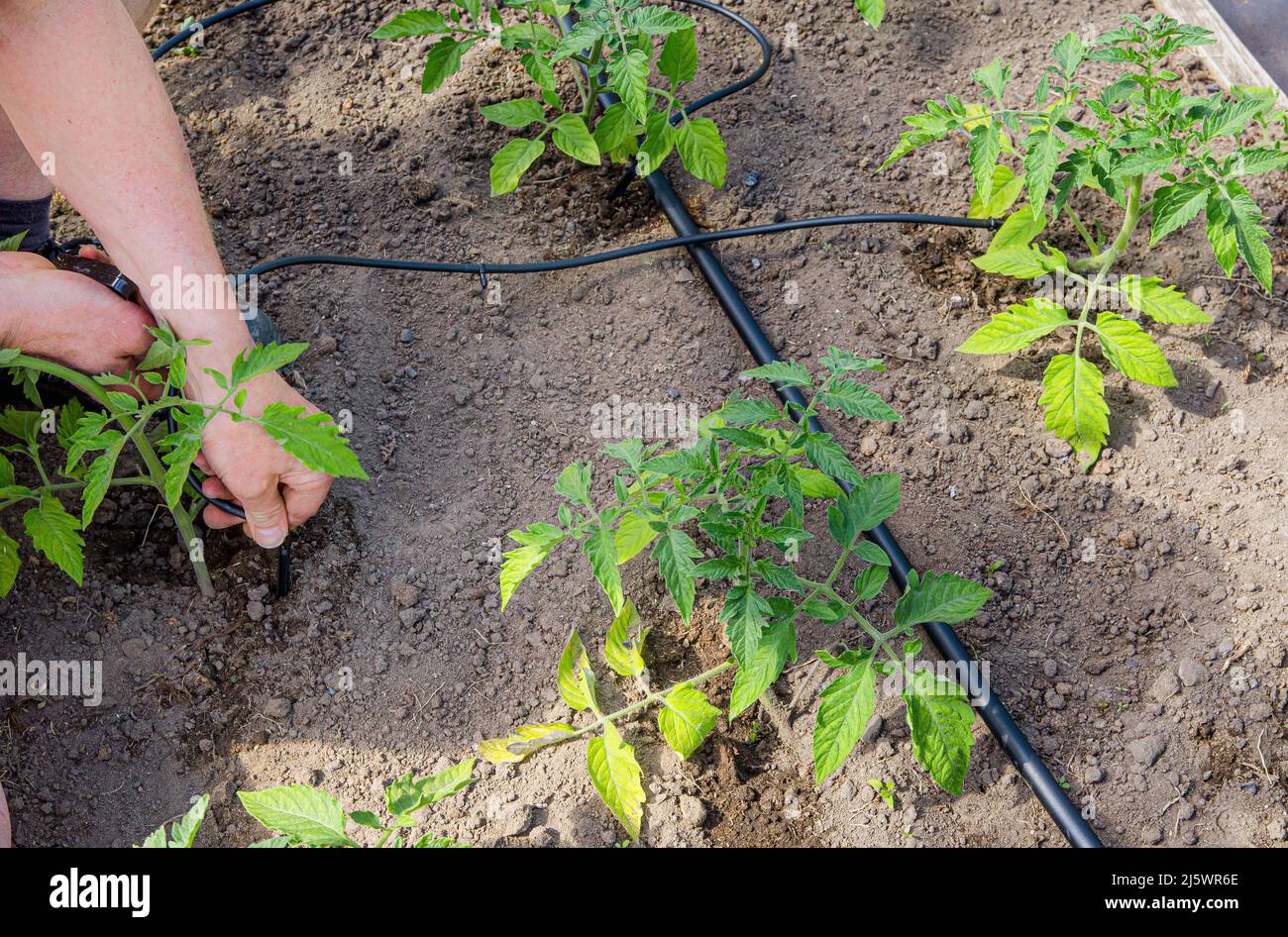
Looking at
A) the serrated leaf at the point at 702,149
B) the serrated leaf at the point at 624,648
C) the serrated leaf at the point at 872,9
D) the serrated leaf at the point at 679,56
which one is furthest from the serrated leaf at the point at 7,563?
the serrated leaf at the point at 872,9

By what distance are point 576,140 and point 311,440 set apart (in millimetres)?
1190

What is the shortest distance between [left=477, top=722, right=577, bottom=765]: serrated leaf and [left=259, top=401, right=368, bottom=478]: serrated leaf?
2.10ft

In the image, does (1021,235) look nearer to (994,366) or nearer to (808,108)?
(994,366)

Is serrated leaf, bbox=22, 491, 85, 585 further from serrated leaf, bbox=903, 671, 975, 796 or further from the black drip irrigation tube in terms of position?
serrated leaf, bbox=903, 671, 975, 796

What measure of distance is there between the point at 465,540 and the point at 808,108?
146 cm

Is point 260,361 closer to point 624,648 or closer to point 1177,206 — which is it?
point 624,648

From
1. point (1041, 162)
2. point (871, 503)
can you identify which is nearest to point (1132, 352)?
point (1041, 162)

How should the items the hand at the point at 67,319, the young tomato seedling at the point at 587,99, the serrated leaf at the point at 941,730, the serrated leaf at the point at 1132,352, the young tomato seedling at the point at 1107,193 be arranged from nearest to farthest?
the serrated leaf at the point at 941,730, the hand at the point at 67,319, the young tomato seedling at the point at 1107,193, the serrated leaf at the point at 1132,352, the young tomato seedling at the point at 587,99

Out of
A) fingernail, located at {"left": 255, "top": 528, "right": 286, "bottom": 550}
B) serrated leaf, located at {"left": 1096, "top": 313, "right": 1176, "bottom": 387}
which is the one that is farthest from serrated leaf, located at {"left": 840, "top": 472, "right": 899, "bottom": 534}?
fingernail, located at {"left": 255, "top": 528, "right": 286, "bottom": 550}

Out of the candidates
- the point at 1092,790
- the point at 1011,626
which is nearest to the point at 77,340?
the point at 1011,626

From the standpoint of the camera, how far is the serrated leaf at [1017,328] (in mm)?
2168

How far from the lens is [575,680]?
74.4 inches

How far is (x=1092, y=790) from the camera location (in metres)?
1.89

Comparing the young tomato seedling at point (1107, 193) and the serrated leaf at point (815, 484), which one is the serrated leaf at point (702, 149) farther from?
the serrated leaf at point (815, 484)
